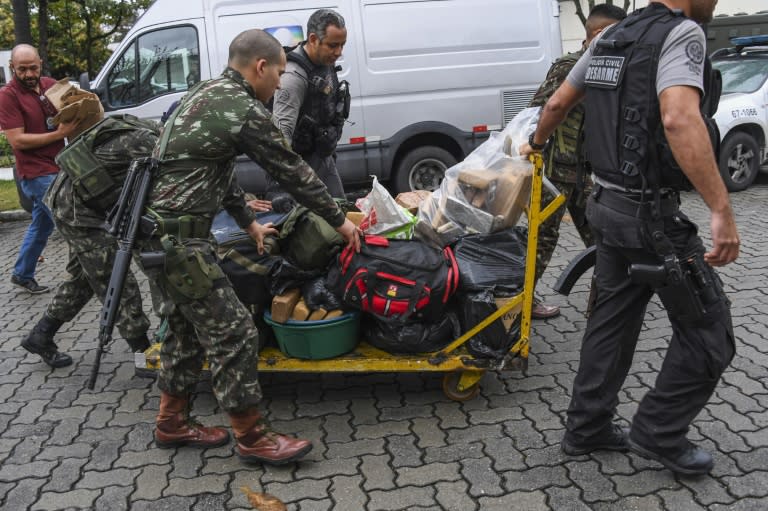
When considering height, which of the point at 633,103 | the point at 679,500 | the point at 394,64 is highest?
the point at 394,64

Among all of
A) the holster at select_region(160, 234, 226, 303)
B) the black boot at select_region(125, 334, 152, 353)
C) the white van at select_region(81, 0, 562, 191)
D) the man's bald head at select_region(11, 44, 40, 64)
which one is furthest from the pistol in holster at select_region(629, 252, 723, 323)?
the white van at select_region(81, 0, 562, 191)

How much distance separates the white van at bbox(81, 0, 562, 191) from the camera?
830 cm

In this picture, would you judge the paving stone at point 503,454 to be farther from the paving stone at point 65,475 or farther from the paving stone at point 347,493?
the paving stone at point 65,475

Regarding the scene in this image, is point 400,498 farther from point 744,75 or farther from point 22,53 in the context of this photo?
point 744,75

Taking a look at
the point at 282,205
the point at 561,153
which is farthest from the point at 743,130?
the point at 282,205

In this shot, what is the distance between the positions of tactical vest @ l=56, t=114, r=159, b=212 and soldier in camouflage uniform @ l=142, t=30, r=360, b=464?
0.79 meters

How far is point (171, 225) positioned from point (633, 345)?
2.01m

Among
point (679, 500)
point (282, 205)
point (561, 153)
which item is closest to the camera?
point (679, 500)

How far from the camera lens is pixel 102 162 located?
12.8 ft

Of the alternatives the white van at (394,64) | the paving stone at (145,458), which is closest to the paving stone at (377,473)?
the paving stone at (145,458)

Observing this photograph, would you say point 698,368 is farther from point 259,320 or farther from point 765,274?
point 765,274

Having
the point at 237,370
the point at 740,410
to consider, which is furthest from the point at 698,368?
the point at 237,370

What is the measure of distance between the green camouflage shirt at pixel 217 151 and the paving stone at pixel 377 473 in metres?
1.13

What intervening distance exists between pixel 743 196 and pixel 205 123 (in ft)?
24.2
